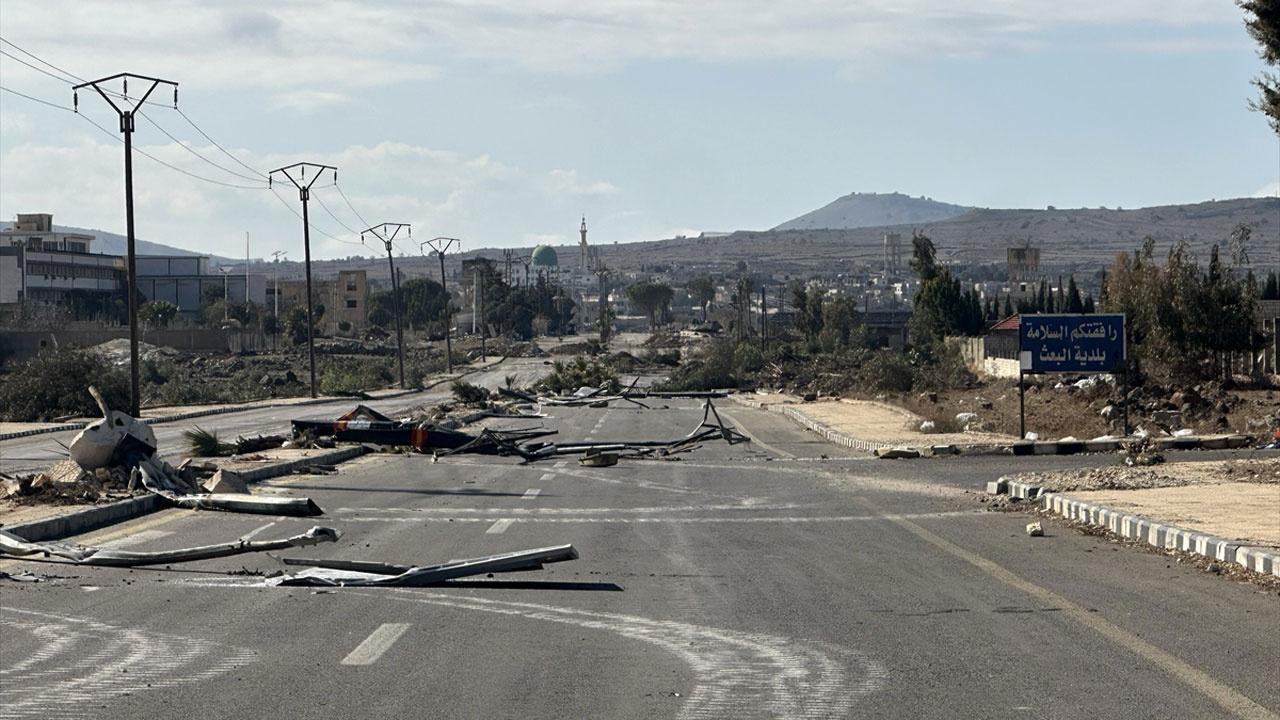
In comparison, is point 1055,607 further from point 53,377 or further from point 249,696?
point 53,377

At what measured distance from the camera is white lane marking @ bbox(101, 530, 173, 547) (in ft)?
49.6

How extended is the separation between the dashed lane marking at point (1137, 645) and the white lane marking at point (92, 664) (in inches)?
222

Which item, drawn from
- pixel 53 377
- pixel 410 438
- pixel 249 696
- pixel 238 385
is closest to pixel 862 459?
pixel 410 438

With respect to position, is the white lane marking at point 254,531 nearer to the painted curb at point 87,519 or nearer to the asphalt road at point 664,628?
the asphalt road at point 664,628

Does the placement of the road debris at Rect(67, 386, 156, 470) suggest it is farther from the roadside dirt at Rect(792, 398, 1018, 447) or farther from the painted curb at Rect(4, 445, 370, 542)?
the roadside dirt at Rect(792, 398, 1018, 447)

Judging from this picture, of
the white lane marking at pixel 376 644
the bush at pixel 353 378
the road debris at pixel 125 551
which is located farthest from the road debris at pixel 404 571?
the bush at pixel 353 378

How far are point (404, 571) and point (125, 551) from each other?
3.56 meters

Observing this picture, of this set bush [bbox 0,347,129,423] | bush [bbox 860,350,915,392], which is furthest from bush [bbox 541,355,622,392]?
bush [bbox 0,347,129,423]

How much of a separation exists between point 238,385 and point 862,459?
56.9 metres

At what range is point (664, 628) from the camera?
32.8 feet

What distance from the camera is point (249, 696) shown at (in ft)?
25.9

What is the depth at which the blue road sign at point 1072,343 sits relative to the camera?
3266 cm

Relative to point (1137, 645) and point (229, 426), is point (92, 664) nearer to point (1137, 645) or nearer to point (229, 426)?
point (1137, 645)

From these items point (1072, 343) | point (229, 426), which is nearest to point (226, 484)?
point (1072, 343)
